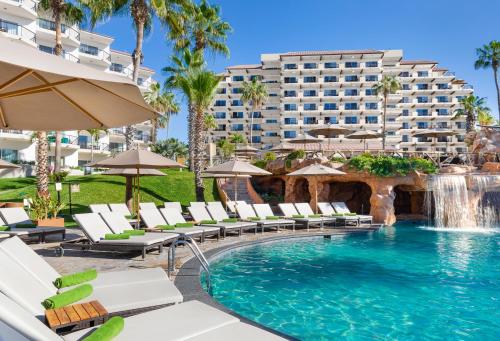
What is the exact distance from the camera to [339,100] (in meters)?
67.3

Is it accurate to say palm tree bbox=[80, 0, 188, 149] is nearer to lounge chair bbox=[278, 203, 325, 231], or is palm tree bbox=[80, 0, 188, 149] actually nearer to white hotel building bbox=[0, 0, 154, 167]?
white hotel building bbox=[0, 0, 154, 167]

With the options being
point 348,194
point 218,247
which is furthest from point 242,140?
point 218,247

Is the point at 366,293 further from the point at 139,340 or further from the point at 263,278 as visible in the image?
the point at 139,340

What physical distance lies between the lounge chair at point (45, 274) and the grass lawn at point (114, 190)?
17.2 meters

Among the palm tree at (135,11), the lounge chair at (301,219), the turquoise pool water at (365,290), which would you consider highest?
the palm tree at (135,11)

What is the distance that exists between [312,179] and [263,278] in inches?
629

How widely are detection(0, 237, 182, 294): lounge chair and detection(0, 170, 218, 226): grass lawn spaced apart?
677 inches

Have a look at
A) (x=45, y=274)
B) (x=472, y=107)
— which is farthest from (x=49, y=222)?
(x=472, y=107)

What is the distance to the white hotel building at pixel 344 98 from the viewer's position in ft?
220

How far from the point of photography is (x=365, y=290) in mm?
7676

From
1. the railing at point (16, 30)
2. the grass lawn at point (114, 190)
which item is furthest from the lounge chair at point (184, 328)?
the railing at point (16, 30)

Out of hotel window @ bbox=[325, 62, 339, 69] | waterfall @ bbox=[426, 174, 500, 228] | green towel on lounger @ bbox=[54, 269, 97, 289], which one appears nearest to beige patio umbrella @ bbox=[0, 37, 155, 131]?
green towel on lounger @ bbox=[54, 269, 97, 289]

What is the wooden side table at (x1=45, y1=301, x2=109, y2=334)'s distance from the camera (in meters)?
3.50

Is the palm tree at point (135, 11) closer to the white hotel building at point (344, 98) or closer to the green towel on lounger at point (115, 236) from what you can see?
the green towel on lounger at point (115, 236)
